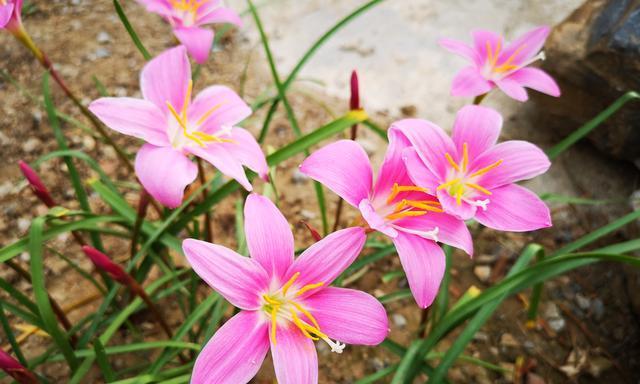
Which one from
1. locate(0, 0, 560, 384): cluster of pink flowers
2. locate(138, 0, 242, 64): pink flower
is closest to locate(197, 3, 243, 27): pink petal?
locate(138, 0, 242, 64): pink flower

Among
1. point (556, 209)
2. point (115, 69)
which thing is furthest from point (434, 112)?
point (115, 69)

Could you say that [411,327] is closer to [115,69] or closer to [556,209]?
[556,209]

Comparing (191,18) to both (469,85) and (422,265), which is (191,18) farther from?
(422,265)

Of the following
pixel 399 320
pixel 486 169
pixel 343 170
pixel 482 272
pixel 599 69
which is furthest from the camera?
pixel 599 69

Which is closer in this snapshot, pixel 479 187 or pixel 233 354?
pixel 233 354

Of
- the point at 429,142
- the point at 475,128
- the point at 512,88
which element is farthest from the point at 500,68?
the point at 429,142

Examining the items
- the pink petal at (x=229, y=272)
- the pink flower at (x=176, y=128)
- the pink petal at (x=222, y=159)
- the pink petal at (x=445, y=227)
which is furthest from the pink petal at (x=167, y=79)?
the pink petal at (x=445, y=227)
